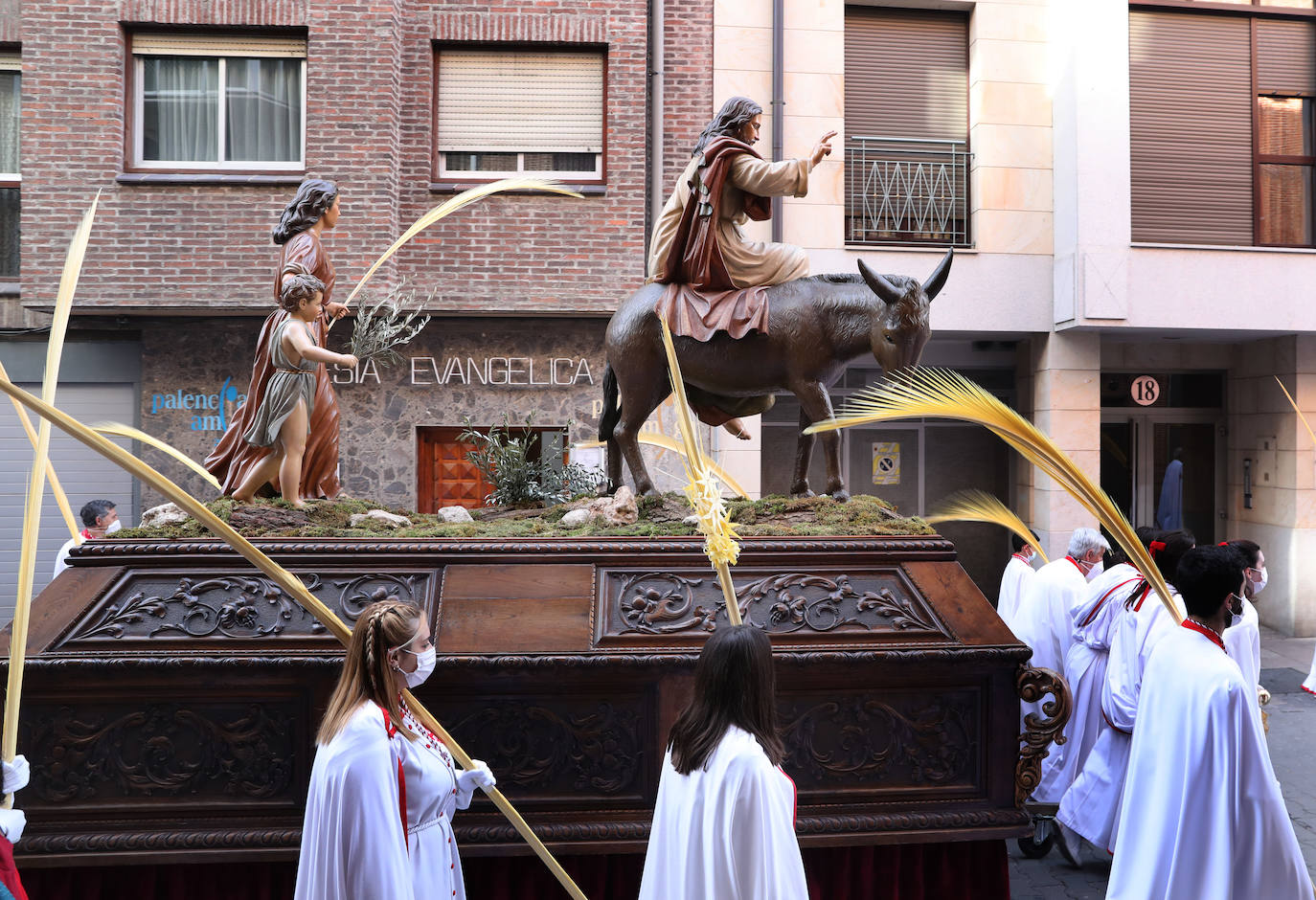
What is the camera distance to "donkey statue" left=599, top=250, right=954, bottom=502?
14.8 ft

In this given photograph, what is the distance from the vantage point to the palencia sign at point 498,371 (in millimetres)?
10352

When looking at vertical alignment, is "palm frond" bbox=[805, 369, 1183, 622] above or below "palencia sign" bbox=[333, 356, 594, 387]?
below

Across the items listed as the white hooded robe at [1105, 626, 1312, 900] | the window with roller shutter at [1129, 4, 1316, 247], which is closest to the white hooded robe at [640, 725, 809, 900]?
the white hooded robe at [1105, 626, 1312, 900]

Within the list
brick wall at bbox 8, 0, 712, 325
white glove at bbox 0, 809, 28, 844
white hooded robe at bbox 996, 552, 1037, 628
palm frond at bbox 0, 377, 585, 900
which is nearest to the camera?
palm frond at bbox 0, 377, 585, 900

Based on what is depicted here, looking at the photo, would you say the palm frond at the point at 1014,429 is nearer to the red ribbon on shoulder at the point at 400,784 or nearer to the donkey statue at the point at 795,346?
the donkey statue at the point at 795,346

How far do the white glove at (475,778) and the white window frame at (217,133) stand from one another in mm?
8772

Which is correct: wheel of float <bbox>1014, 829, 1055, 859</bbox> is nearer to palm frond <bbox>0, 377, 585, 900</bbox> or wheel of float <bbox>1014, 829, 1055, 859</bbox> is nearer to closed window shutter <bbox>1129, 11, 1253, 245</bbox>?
palm frond <bbox>0, 377, 585, 900</bbox>

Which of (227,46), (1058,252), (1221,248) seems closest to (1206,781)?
(1058,252)

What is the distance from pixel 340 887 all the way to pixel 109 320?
9646 millimetres

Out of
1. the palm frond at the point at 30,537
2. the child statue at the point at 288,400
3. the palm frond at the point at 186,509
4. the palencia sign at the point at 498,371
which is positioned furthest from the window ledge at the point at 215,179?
→ the palm frond at the point at 186,509

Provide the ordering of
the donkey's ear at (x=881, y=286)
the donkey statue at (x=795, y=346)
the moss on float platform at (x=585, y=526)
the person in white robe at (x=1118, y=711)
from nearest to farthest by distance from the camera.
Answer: the moss on float platform at (x=585, y=526), the donkey's ear at (x=881, y=286), the donkey statue at (x=795, y=346), the person in white robe at (x=1118, y=711)

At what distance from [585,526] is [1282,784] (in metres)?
5.06

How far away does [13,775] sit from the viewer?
2479 millimetres

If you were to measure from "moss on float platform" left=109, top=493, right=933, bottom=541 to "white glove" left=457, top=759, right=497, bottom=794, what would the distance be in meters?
1.52
